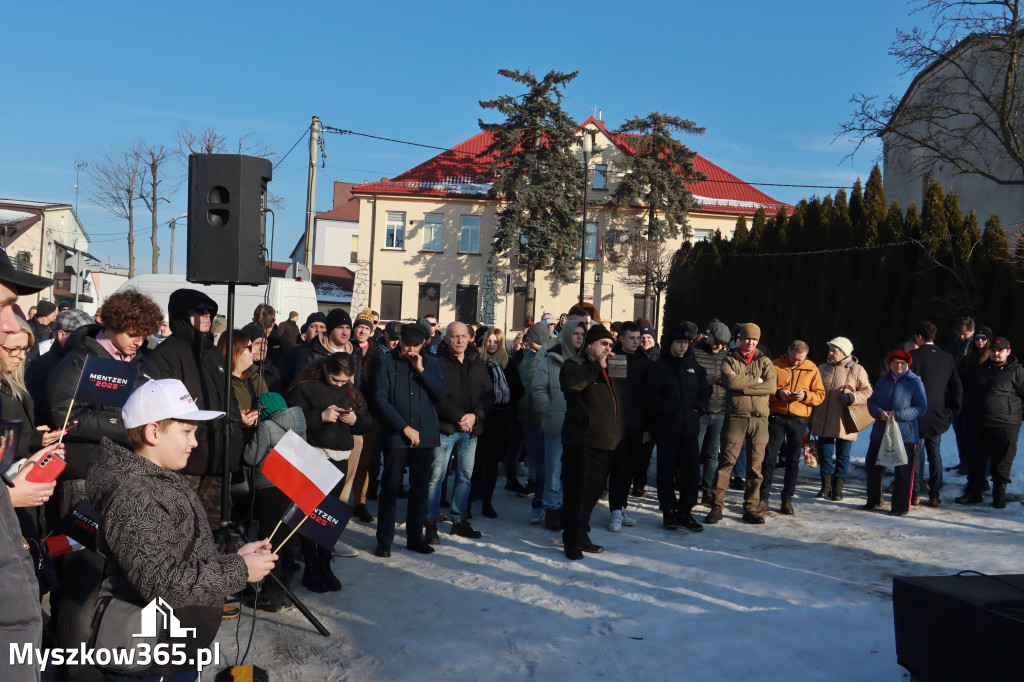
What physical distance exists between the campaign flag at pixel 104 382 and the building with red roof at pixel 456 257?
39.1m

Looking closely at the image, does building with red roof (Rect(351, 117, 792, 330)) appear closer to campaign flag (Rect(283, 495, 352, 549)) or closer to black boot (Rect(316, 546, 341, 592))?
black boot (Rect(316, 546, 341, 592))

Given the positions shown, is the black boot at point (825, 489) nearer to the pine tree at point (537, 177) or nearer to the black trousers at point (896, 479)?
the black trousers at point (896, 479)

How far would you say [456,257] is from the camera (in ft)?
145

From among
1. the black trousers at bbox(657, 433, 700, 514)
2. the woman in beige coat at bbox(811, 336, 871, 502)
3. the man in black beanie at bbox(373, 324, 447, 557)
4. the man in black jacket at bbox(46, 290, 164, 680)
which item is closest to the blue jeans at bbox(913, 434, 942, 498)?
the woman in beige coat at bbox(811, 336, 871, 502)

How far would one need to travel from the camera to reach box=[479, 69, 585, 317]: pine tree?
4141 cm

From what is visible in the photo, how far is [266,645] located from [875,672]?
3.63 m

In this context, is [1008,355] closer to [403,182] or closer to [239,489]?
[239,489]

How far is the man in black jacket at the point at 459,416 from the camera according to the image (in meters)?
7.71

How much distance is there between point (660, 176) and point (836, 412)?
34152 mm

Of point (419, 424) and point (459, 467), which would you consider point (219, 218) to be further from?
point (459, 467)

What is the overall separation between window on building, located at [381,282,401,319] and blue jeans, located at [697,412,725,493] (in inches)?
1390

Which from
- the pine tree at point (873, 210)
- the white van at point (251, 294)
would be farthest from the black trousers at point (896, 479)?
the white van at point (251, 294)

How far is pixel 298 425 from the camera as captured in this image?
5.86 meters

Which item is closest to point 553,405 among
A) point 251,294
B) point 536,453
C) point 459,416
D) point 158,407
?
point 459,416
